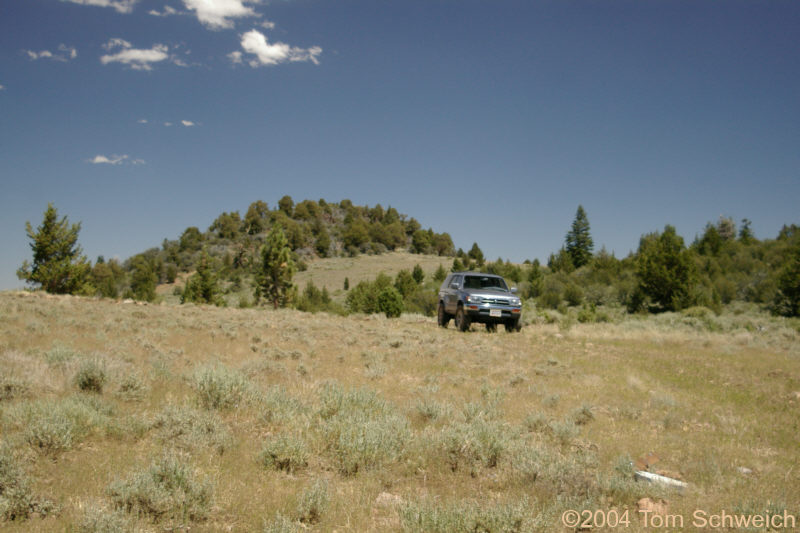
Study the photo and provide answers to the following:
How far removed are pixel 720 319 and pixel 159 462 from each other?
1366 inches

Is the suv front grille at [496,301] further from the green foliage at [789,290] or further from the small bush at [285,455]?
the green foliage at [789,290]

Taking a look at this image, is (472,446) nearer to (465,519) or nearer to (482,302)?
(465,519)

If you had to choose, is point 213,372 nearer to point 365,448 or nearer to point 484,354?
point 365,448

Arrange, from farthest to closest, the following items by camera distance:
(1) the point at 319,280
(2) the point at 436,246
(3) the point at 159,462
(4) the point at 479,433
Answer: (2) the point at 436,246 → (1) the point at 319,280 → (4) the point at 479,433 → (3) the point at 159,462

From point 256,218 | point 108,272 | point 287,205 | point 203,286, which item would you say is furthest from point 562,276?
point 287,205

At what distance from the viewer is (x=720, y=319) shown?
29.4 m

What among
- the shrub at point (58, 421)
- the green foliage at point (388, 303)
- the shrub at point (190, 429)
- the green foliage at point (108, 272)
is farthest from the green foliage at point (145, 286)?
the shrub at point (190, 429)

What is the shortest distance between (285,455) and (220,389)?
2.08 m

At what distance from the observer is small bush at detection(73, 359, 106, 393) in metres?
6.19

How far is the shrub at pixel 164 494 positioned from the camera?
129 inches

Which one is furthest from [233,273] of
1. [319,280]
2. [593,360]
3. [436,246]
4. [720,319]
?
[593,360]

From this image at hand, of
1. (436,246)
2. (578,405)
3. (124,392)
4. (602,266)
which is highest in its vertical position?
(436,246)

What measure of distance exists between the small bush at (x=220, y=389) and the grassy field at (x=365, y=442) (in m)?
0.02

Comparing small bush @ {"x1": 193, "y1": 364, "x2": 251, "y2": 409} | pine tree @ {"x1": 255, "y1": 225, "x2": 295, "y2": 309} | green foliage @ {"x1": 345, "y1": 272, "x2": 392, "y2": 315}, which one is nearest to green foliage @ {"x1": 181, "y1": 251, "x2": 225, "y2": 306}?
pine tree @ {"x1": 255, "y1": 225, "x2": 295, "y2": 309}
